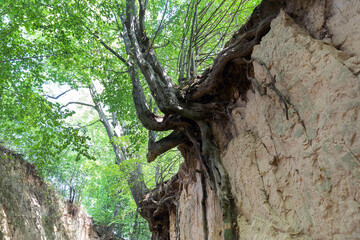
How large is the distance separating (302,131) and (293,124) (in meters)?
0.13

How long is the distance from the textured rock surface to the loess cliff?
6515mm

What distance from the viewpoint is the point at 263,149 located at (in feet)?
10.2

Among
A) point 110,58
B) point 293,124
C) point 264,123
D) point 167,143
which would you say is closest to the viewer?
point 293,124

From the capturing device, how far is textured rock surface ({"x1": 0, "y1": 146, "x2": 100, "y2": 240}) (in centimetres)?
802

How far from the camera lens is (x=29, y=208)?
906cm

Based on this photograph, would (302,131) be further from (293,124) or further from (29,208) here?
(29,208)

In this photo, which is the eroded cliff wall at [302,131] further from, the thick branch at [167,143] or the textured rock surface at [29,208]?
the textured rock surface at [29,208]

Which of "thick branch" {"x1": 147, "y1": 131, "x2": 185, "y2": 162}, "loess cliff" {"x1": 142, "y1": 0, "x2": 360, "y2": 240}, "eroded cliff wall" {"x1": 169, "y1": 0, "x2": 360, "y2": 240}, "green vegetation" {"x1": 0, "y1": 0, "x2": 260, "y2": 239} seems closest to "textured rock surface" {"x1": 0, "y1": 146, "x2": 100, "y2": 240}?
"green vegetation" {"x1": 0, "y1": 0, "x2": 260, "y2": 239}

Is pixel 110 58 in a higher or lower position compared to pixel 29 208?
higher

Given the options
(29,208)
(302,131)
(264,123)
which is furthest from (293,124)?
(29,208)

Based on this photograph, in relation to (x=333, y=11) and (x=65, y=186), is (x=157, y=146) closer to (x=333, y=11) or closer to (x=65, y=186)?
(x=333, y=11)

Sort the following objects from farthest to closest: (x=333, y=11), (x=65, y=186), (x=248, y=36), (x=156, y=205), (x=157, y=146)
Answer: (x=65, y=186) → (x=156, y=205) → (x=157, y=146) → (x=248, y=36) → (x=333, y=11)

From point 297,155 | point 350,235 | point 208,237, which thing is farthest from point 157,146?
point 350,235

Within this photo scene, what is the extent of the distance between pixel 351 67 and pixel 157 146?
3381 mm
